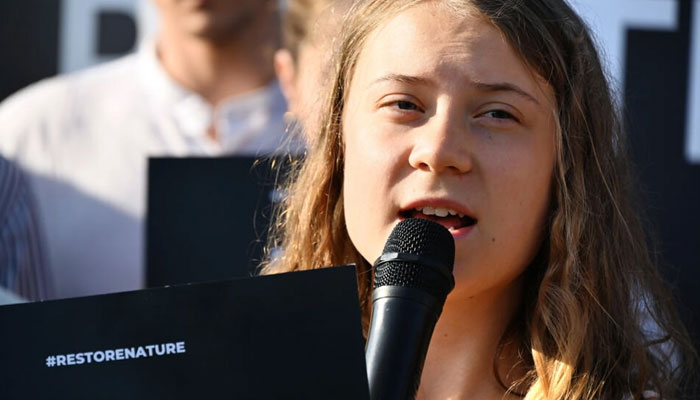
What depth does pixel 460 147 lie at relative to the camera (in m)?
1.71

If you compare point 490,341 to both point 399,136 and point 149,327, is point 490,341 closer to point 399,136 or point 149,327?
point 399,136

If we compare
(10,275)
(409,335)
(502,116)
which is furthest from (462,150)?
(10,275)

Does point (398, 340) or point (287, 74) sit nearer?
point (398, 340)

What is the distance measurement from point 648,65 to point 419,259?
8.72ft

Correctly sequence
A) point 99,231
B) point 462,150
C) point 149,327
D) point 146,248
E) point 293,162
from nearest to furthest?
point 149,327, point 462,150, point 293,162, point 146,248, point 99,231

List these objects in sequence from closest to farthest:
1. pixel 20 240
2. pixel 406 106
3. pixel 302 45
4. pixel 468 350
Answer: pixel 406 106
pixel 468 350
pixel 20 240
pixel 302 45

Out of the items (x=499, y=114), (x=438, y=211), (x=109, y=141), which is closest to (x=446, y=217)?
(x=438, y=211)

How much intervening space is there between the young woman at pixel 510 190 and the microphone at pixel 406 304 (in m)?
0.23

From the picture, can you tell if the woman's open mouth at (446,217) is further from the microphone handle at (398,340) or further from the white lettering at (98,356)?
the white lettering at (98,356)

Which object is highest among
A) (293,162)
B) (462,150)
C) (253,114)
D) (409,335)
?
(253,114)

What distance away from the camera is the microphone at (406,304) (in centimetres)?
128

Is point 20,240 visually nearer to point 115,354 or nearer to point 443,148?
point 443,148

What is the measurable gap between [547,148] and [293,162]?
2.40 ft

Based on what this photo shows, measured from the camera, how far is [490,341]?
1.91 meters
